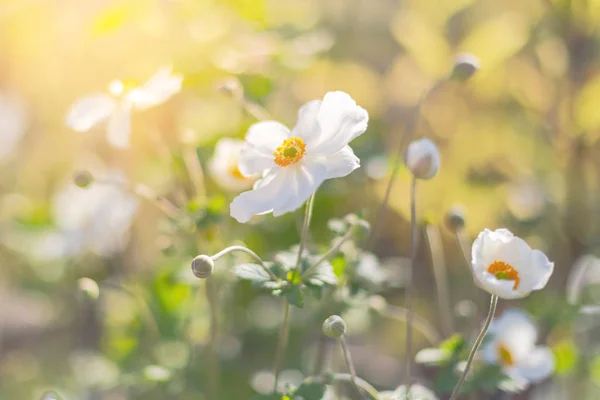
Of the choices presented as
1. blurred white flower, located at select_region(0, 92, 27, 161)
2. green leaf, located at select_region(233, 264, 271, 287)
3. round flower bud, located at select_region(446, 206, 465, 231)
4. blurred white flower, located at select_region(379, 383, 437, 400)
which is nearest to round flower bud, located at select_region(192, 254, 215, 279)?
green leaf, located at select_region(233, 264, 271, 287)

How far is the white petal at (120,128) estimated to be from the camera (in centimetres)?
86

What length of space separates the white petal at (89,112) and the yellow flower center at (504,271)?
494 mm

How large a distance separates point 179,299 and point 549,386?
0.70 metres

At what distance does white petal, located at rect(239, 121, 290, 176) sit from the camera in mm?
711

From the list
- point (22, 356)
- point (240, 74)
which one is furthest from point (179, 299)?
point (22, 356)

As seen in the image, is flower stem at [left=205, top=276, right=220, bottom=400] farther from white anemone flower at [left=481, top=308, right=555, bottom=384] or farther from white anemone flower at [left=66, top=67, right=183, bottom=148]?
white anemone flower at [left=481, top=308, right=555, bottom=384]

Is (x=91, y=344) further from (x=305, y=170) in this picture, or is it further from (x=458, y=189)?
(x=305, y=170)

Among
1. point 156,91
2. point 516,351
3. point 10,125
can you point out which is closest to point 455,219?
point 516,351

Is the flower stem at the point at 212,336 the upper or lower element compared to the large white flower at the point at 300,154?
lower

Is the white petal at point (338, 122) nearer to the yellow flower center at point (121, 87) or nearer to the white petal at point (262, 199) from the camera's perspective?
the white petal at point (262, 199)

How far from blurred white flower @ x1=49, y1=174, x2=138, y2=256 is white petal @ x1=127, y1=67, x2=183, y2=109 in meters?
0.27

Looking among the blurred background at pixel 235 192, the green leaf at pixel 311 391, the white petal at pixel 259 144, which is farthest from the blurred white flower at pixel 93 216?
the green leaf at pixel 311 391

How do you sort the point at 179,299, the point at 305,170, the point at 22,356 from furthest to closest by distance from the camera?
1. the point at 22,356
2. the point at 179,299
3. the point at 305,170

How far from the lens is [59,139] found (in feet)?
5.13
